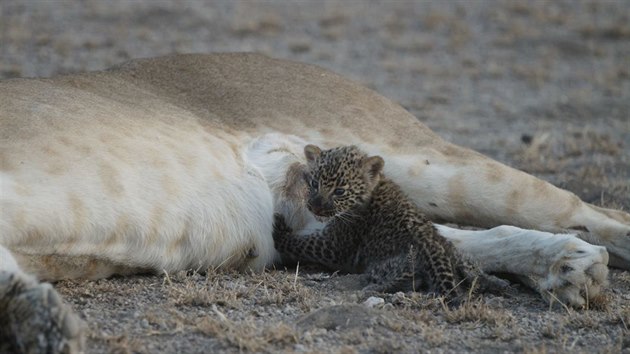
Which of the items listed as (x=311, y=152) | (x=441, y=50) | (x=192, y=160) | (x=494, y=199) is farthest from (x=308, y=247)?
(x=441, y=50)

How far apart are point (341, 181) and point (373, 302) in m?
0.82

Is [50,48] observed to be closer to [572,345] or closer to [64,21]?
[64,21]

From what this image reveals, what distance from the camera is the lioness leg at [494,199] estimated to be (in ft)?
17.6

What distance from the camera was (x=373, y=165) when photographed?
509 centimetres

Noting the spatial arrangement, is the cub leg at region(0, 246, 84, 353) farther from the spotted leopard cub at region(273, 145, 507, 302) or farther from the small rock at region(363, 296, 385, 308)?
the spotted leopard cub at region(273, 145, 507, 302)

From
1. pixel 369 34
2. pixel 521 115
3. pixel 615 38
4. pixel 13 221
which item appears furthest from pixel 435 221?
pixel 615 38

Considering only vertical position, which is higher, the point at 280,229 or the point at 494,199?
the point at 494,199

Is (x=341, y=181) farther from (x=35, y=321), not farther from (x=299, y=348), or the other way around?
(x=35, y=321)

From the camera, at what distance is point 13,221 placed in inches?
160

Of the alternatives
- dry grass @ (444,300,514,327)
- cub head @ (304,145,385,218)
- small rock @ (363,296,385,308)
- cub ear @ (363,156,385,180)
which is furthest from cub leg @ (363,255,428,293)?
cub ear @ (363,156,385,180)

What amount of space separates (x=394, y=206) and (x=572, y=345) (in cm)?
122

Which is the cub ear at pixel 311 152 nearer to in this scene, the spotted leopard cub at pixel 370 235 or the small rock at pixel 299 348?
the spotted leopard cub at pixel 370 235

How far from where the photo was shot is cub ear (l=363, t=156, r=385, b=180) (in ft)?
16.6

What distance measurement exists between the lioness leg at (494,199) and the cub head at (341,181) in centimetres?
37
